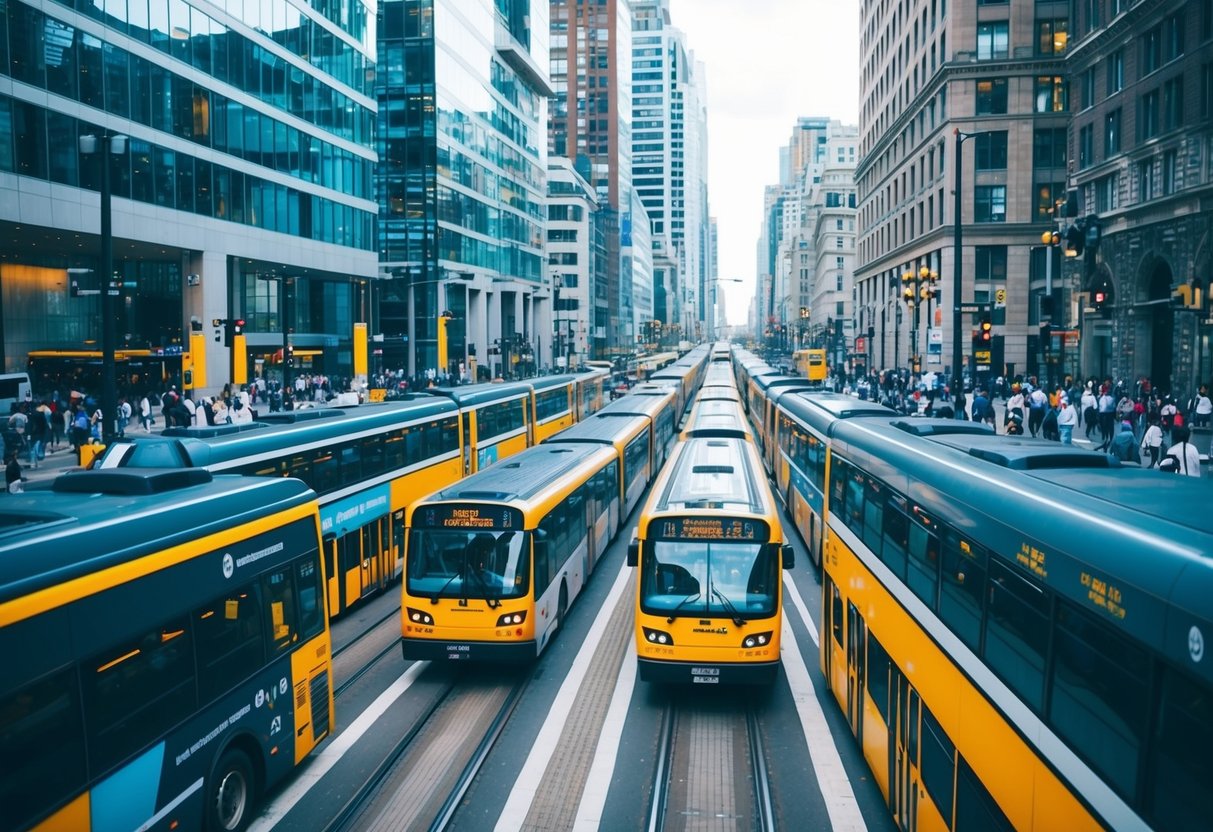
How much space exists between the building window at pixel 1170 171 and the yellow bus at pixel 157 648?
42.3 metres

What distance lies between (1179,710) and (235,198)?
48211mm

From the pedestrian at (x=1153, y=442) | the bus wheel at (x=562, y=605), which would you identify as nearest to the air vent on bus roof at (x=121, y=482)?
the bus wheel at (x=562, y=605)

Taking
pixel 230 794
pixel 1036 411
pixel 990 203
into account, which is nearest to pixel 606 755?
pixel 230 794

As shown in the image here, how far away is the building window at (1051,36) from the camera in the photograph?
6394 centimetres

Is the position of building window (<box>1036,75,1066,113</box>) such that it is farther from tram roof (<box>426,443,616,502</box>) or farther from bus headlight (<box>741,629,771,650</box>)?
bus headlight (<box>741,629,771,650</box>)

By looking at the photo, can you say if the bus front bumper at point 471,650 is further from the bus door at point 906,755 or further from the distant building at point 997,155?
the distant building at point 997,155

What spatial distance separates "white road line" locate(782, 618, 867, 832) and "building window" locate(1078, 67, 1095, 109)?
45366 millimetres

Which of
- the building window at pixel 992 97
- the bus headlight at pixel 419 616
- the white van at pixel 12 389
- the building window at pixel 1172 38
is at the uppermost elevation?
the building window at pixel 992 97

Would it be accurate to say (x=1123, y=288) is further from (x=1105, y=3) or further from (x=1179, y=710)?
(x=1179, y=710)

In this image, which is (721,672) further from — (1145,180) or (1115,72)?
(1115,72)

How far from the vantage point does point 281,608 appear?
9.83m

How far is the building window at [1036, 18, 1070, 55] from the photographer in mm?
63938

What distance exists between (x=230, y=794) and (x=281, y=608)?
1.83 metres

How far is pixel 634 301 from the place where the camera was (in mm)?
193875
